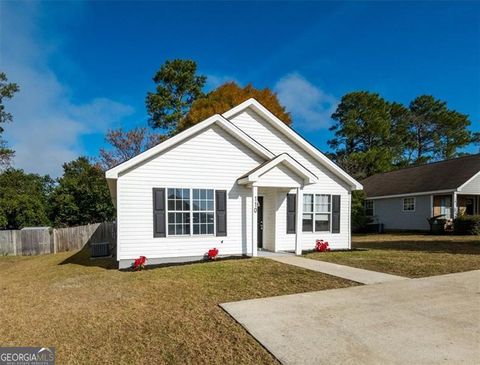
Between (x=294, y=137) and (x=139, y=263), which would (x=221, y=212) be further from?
(x=294, y=137)

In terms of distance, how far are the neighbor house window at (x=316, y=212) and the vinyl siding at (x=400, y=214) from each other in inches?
547

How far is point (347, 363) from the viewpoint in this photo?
3.30m

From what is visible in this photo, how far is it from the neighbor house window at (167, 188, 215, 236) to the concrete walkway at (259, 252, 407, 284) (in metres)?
2.42

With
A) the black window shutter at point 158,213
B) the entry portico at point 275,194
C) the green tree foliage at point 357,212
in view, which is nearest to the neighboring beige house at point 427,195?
the green tree foliage at point 357,212

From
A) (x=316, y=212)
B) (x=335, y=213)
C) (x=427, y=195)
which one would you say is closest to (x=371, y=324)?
(x=316, y=212)

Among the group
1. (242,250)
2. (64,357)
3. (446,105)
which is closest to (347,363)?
(64,357)

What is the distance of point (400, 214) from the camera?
981 inches

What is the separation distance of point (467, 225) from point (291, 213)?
13.8 metres

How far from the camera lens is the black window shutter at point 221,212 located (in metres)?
10.8

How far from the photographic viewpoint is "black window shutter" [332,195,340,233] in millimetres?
13008

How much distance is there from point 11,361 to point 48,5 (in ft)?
31.2

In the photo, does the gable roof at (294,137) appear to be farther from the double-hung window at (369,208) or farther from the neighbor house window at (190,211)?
the double-hung window at (369,208)

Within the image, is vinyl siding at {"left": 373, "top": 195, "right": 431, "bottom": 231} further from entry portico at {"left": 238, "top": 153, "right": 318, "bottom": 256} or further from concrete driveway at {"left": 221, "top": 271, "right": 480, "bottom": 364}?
concrete driveway at {"left": 221, "top": 271, "right": 480, "bottom": 364}

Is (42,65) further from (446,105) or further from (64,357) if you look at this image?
(446,105)
